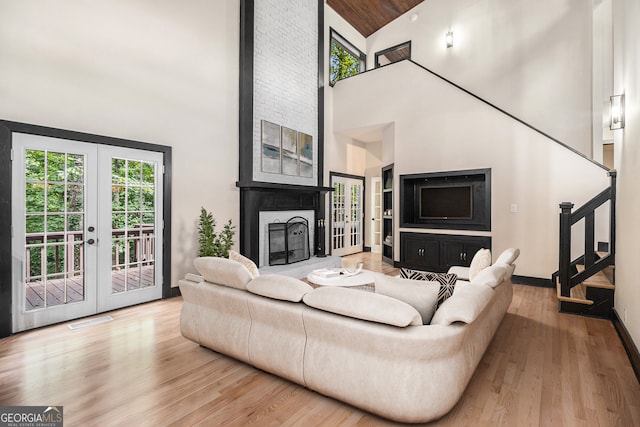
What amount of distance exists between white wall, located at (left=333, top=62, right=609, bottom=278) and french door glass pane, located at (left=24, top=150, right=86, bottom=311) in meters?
5.20

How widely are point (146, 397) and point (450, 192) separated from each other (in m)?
5.60

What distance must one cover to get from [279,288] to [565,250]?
363cm

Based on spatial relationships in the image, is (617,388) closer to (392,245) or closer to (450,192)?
(450,192)

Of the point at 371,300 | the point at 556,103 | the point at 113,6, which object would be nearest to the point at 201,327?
the point at 371,300

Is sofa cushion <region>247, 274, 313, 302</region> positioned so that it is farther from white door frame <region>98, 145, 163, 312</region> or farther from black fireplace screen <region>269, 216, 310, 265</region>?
black fireplace screen <region>269, 216, 310, 265</region>

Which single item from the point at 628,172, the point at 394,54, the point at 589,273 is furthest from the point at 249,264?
the point at 394,54

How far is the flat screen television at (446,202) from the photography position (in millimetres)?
5969

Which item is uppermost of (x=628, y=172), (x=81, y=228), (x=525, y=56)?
(x=525, y=56)

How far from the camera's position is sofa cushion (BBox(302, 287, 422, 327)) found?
180 cm

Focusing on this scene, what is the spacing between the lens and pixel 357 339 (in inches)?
73.8

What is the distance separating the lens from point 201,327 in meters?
2.77

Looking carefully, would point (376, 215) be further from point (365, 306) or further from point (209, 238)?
point (365, 306)

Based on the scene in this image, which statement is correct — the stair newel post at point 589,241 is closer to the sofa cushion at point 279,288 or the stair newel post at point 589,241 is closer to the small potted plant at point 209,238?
the sofa cushion at point 279,288

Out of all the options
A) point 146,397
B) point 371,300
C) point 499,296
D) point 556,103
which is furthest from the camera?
point 556,103
